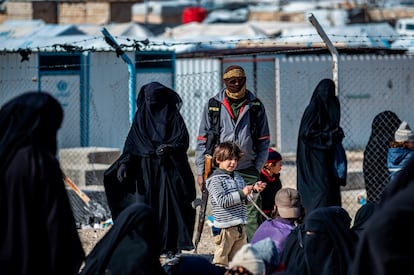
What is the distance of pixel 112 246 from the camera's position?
518 centimetres

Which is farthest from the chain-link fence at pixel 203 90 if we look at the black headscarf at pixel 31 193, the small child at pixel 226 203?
the black headscarf at pixel 31 193

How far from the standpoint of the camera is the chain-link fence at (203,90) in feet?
43.3

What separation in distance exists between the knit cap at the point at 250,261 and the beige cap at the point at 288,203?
217 cm

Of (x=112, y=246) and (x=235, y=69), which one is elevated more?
(x=235, y=69)

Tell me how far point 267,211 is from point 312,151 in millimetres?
642

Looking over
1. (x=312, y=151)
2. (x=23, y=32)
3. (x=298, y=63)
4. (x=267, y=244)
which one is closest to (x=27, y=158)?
(x=267, y=244)

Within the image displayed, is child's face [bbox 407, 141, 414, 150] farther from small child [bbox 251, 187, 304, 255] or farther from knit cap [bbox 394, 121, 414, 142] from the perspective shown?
small child [bbox 251, 187, 304, 255]

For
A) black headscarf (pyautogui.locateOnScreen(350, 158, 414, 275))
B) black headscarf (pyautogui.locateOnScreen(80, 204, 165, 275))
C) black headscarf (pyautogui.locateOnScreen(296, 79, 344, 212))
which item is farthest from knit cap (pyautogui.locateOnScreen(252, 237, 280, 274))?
black headscarf (pyautogui.locateOnScreen(296, 79, 344, 212))

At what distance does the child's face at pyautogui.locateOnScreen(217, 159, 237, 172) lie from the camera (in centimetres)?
781

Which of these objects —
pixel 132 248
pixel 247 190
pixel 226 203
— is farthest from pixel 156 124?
pixel 132 248

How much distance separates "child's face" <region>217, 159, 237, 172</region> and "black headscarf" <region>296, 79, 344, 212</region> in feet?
3.84

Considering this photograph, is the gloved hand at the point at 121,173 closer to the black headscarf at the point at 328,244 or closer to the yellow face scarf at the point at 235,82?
the yellow face scarf at the point at 235,82

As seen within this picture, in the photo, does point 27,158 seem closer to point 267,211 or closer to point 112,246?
point 112,246

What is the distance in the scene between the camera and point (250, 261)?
462 centimetres
